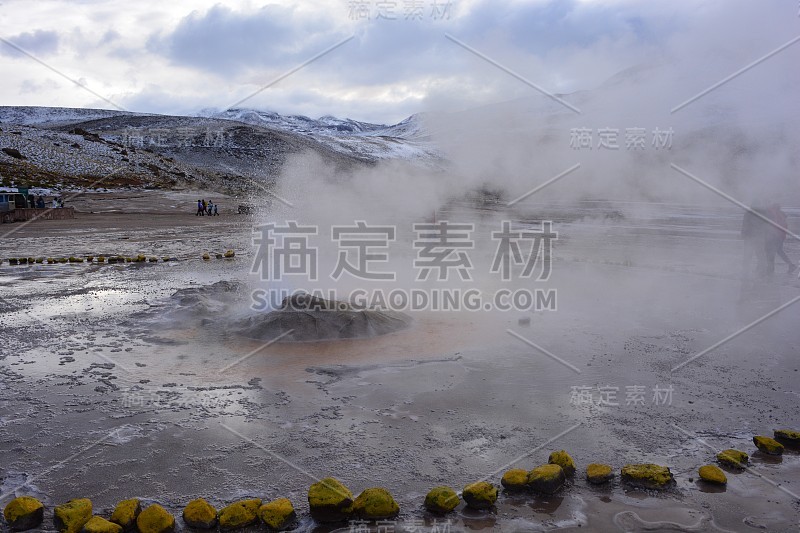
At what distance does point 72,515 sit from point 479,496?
2142mm

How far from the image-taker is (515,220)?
23156 millimetres

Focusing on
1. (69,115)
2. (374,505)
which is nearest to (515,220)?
(374,505)

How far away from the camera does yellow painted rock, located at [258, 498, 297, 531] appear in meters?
3.07

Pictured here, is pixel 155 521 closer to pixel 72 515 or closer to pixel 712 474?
pixel 72 515

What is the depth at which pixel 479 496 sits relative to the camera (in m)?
3.30

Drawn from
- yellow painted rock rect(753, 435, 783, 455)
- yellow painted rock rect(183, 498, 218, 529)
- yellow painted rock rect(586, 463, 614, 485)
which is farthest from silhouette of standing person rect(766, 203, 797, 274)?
yellow painted rock rect(183, 498, 218, 529)

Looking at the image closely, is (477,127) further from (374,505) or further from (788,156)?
(374,505)

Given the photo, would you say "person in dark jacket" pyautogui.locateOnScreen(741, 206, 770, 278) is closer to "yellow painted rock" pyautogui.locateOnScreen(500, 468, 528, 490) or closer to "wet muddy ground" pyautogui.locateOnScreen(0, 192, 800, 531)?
"wet muddy ground" pyautogui.locateOnScreen(0, 192, 800, 531)

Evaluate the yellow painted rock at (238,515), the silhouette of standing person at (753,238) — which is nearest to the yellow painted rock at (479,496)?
the yellow painted rock at (238,515)

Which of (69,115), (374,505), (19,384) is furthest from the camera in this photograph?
(69,115)

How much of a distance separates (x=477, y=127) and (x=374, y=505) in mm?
13136

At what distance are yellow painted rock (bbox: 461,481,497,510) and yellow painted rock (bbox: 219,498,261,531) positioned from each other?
116 centimetres

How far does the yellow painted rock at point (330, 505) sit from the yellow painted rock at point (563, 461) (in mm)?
1305

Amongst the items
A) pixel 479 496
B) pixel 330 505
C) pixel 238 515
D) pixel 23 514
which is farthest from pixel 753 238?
pixel 23 514
